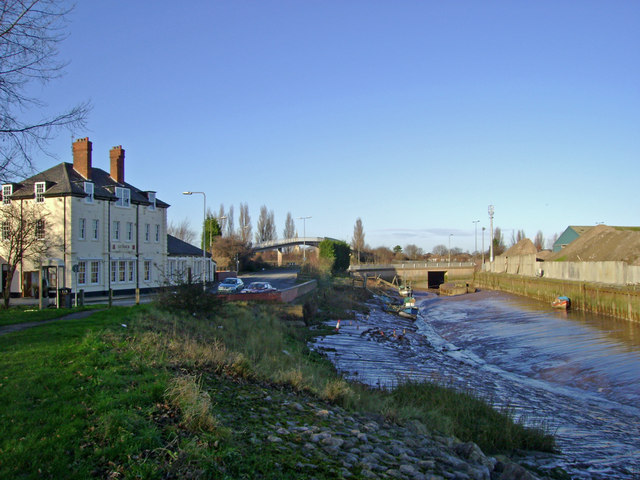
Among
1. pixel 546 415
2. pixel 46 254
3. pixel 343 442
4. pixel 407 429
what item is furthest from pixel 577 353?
pixel 46 254

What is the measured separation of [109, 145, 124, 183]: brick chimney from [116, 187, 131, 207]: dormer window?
178cm

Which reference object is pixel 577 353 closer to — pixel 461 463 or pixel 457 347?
pixel 457 347

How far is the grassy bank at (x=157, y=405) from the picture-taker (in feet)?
18.2

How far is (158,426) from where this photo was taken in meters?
6.59

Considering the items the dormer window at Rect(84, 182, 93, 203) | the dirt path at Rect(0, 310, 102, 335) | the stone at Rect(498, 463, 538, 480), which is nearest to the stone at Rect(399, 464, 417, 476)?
the stone at Rect(498, 463, 538, 480)

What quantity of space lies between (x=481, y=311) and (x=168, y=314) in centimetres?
3804

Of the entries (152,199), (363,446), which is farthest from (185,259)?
(363,446)

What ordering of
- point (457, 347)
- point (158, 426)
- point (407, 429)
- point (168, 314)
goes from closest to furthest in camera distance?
point (158, 426) < point (407, 429) < point (168, 314) < point (457, 347)

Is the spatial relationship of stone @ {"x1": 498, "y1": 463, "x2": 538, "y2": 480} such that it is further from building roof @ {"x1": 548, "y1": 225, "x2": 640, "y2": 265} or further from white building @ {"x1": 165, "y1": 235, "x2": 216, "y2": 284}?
building roof @ {"x1": 548, "y1": 225, "x2": 640, "y2": 265}

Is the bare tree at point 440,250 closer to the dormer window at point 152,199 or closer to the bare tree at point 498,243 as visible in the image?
the bare tree at point 498,243

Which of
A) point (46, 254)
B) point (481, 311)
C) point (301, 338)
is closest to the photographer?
point (301, 338)

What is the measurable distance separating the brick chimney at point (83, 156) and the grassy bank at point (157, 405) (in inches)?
945

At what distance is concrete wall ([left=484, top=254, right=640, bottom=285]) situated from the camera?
40938 mm

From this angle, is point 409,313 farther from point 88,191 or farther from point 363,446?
point 363,446
